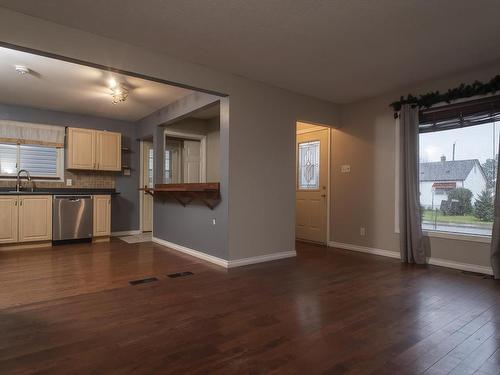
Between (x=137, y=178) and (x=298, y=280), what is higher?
(x=137, y=178)

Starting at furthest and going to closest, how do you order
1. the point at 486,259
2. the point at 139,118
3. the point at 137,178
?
1. the point at 137,178
2. the point at 139,118
3. the point at 486,259

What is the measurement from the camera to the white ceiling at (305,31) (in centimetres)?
249

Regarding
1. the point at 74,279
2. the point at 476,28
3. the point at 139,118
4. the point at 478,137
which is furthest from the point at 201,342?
the point at 139,118

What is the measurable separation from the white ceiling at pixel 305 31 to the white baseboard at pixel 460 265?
7.95 feet

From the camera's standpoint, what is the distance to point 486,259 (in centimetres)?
367

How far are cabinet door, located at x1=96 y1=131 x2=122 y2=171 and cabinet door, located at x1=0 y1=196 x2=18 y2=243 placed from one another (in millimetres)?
1523

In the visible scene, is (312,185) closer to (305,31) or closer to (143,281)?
(305,31)

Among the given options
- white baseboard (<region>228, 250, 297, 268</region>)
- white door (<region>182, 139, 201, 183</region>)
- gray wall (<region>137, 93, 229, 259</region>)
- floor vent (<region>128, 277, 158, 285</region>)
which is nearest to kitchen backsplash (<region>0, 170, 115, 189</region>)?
gray wall (<region>137, 93, 229, 259</region>)

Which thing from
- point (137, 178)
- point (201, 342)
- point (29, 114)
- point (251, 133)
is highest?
point (29, 114)

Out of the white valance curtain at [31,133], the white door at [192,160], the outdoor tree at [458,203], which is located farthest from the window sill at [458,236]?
the white valance curtain at [31,133]

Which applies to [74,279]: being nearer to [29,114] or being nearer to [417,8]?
[29,114]

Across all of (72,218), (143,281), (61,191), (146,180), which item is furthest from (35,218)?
(143,281)

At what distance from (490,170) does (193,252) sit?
403 centimetres

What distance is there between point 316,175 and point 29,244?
518cm
